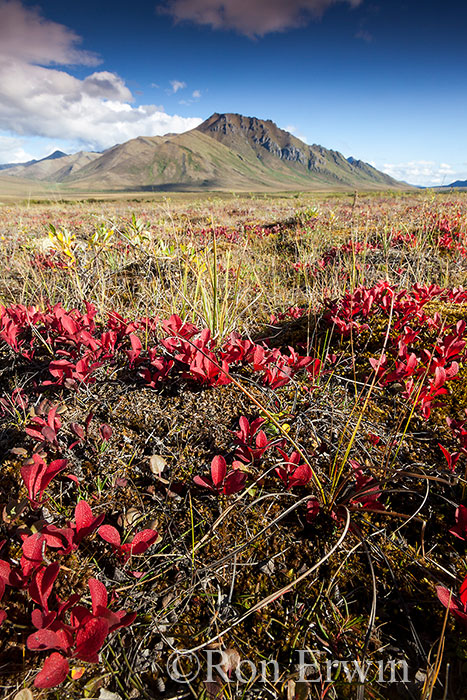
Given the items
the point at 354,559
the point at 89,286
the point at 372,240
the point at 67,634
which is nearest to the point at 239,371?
the point at 354,559

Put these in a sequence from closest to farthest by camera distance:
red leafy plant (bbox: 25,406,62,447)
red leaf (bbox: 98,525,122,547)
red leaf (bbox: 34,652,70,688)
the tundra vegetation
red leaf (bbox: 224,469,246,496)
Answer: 1. red leaf (bbox: 34,652,70,688)
2. the tundra vegetation
3. red leaf (bbox: 98,525,122,547)
4. red leaf (bbox: 224,469,246,496)
5. red leafy plant (bbox: 25,406,62,447)

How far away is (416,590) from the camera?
1.13 metres

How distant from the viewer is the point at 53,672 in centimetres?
86

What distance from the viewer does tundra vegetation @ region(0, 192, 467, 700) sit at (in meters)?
0.97

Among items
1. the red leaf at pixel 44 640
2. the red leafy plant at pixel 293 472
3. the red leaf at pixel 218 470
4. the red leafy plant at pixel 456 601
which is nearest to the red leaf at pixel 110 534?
the red leaf at pixel 44 640

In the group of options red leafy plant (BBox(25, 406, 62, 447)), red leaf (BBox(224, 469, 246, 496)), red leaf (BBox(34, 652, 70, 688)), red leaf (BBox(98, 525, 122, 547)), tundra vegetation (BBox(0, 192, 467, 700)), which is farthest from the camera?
red leafy plant (BBox(25, 406, 62, 447))

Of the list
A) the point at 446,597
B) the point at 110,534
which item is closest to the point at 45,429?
the point at 110,534

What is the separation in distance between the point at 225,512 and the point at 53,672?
0.64 meters

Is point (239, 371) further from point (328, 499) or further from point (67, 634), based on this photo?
point (67, 634)

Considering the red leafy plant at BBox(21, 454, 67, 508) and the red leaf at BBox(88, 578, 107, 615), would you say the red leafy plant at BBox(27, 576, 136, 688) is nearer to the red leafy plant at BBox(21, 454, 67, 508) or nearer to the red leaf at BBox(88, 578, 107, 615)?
the red leaf at BBox(88, 578, 107, 615)

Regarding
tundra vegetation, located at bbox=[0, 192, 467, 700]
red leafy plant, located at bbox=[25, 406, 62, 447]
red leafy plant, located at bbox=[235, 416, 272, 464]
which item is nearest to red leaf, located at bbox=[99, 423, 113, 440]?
tundra vegetation, located at bbox=[0, 192, 467, 700]

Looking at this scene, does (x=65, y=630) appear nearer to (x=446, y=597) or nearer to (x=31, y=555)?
(x=31, y=555)

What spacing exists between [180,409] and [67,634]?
1.02 meters

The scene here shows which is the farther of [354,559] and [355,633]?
[354,559]
